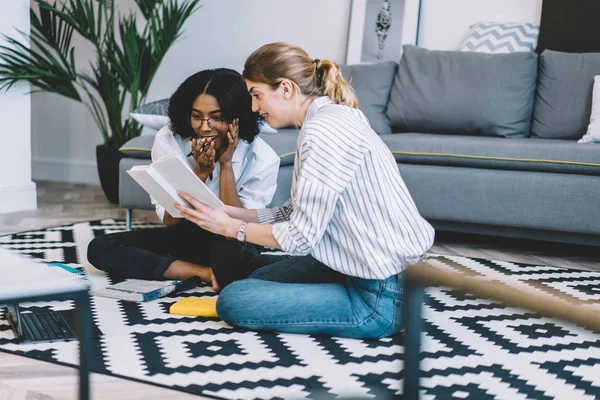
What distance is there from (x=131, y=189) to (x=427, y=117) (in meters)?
1.41

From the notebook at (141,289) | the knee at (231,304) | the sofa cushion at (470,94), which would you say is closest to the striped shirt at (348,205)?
the knee at (231,304)

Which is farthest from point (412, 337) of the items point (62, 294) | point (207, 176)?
point (207, 176)

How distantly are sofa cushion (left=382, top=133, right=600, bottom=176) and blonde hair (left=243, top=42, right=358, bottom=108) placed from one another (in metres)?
1.31

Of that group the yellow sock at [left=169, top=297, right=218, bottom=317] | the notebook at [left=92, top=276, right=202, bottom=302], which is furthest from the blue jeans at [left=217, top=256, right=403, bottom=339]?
the notebook at [left=92, top=276, right=202, bottom=302]

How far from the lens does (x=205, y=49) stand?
499 centimetres

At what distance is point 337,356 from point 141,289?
79 cm

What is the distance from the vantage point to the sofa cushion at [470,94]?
3.73m

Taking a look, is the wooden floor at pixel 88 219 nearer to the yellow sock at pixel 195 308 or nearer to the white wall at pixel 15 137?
the white wall at pixel 15 137

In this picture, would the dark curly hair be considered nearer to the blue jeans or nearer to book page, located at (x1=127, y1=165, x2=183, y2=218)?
book page, located at (x1=127, y1=165, x2=183, y2=218)

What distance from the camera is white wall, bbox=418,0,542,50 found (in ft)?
13.6

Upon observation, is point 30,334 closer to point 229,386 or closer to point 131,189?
point 229,386

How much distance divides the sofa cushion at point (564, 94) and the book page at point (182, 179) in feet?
7.16

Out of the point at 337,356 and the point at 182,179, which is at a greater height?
the point at 182,179

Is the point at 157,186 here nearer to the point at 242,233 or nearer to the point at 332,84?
the point at 242,233
